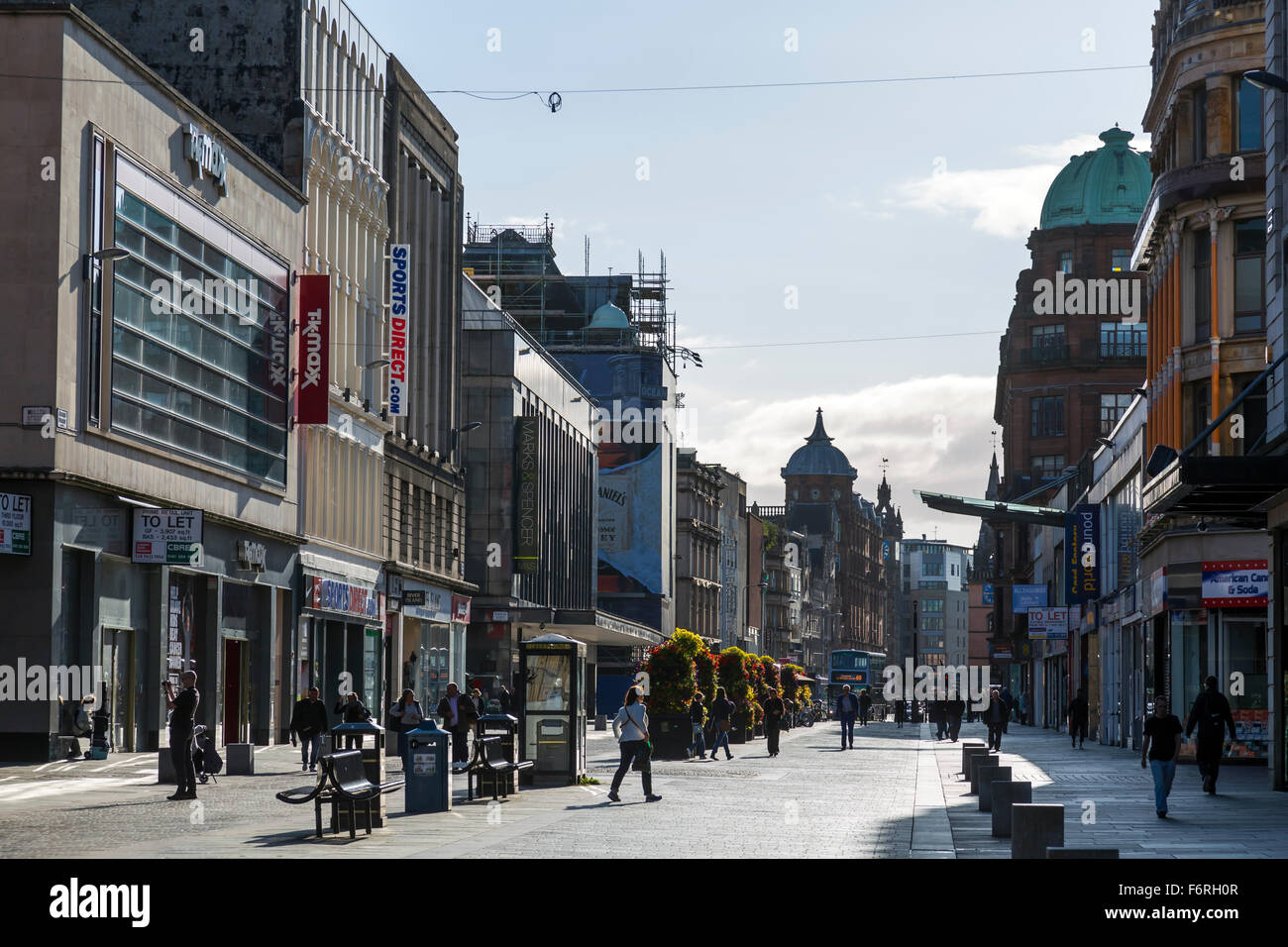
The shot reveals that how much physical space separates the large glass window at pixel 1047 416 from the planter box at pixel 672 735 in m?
65.3

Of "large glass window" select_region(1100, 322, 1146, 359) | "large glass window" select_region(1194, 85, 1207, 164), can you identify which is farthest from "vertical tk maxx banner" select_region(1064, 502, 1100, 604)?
"large glass window" select_region(1100, 322, 1146, 359)

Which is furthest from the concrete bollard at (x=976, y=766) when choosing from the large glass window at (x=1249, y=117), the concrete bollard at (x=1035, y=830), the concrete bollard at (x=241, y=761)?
the large glass window at (x=1249, y=117)

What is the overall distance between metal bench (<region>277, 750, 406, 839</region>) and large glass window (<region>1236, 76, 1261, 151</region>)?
1130 inches

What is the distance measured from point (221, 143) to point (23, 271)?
9.90m

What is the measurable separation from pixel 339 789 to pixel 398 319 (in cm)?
3993

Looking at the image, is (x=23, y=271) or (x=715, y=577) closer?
(x=23, y=271)

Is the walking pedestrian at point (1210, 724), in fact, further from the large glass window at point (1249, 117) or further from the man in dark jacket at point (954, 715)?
the man in dark jacket at point (954, 715)

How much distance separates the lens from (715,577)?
448ft

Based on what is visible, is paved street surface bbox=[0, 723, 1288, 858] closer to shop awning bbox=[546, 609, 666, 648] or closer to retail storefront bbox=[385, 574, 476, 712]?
retail storefront bbox=[385, 574, 476, 712]

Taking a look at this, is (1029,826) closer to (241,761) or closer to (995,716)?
(241,761)

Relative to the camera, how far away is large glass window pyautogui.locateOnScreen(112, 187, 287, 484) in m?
36.7
